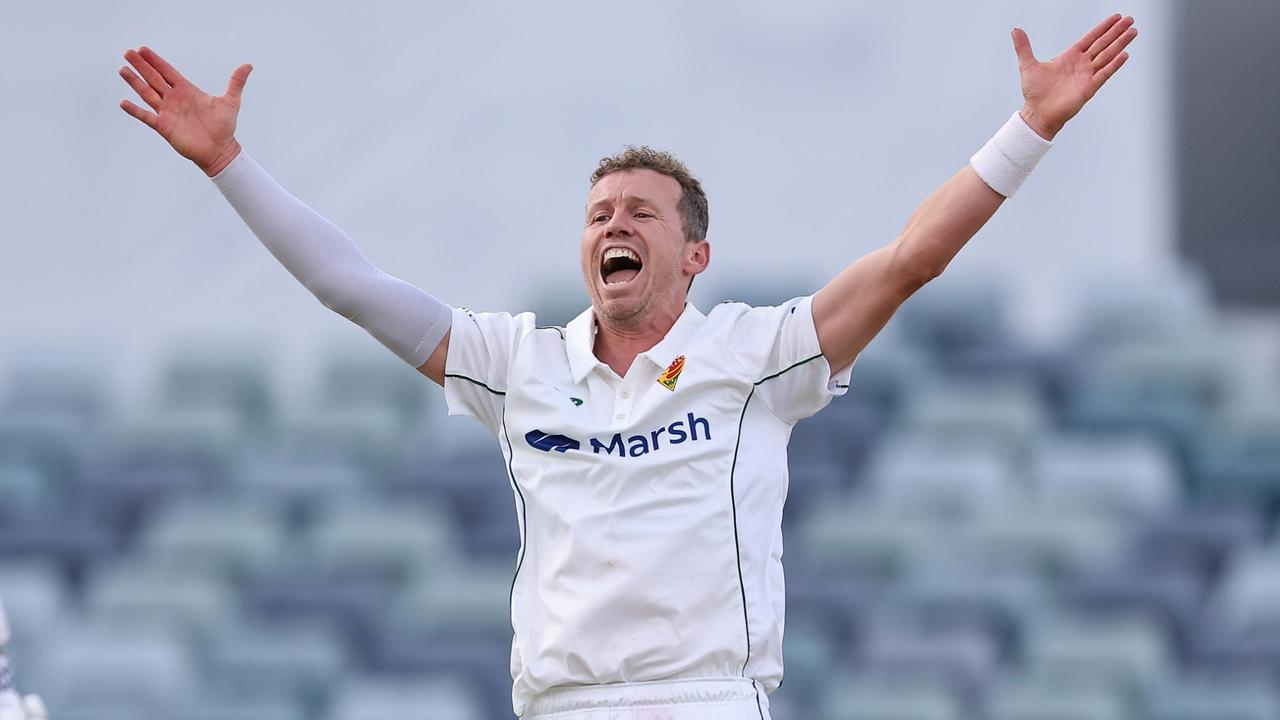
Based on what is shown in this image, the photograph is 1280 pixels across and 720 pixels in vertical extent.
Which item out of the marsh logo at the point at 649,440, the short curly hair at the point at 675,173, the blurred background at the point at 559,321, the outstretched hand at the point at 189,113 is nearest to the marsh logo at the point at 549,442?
the marsh logo at the point at 649,440

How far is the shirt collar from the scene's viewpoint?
2.73m

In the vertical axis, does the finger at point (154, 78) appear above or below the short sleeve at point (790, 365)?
above

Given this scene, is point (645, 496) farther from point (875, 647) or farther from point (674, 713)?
point (875, 647)

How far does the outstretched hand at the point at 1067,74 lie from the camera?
263cm

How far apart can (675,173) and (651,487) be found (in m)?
0.49

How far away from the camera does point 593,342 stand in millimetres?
2820

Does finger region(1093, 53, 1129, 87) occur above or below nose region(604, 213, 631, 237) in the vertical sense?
above

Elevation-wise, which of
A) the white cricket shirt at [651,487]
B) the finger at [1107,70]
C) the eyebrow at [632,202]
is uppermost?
the finger at [1107,70]

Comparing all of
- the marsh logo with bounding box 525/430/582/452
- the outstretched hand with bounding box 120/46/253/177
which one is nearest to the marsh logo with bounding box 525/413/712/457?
the marsh logo with bounding box 525/430/582/452

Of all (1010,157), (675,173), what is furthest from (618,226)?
(1010,157)

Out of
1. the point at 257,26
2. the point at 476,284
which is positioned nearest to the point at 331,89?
the point at 257,26

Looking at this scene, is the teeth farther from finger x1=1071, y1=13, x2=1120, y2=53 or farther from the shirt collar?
finger x1=1071, y1=13, x2=1120, y2=53

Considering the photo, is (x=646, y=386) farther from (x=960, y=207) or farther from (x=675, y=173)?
(x=960, y=207)

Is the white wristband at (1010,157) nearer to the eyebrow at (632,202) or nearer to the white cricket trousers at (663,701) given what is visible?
the eyebrow at (632,202)
